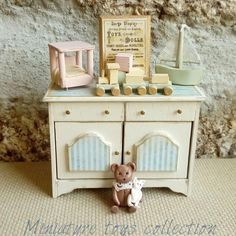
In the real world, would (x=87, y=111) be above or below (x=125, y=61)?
below

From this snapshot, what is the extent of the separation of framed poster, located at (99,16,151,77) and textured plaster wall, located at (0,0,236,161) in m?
0.22

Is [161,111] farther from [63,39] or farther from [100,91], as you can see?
[63,39]

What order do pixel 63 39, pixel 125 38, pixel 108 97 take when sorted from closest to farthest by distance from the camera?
pixel 108 97 → pixel 125 38 → pixel 63 39

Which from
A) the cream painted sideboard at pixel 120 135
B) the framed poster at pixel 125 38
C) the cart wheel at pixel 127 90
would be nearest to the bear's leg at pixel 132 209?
the cream painted sideboard at pixel 120 135

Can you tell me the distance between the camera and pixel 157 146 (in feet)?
5.31

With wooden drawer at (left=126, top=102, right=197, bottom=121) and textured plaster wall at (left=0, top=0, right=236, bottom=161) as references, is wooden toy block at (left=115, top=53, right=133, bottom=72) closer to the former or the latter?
wooden drawer at (left=126, top=102, right=197, bottom=121)

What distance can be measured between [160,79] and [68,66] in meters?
0.40

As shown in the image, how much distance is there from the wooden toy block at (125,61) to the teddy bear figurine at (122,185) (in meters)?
0.39

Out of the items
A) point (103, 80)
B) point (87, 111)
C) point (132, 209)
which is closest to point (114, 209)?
point (132, 209)

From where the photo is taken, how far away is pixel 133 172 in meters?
1.66

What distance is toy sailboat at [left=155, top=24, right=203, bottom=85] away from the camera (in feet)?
5.37

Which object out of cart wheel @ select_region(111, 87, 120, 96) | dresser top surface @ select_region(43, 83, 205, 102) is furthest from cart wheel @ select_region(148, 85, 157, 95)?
cart wheel @ select_region(111, 87, 120, 96)

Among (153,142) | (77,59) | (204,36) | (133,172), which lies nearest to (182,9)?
(204,36)

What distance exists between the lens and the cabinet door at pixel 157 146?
1.60m
